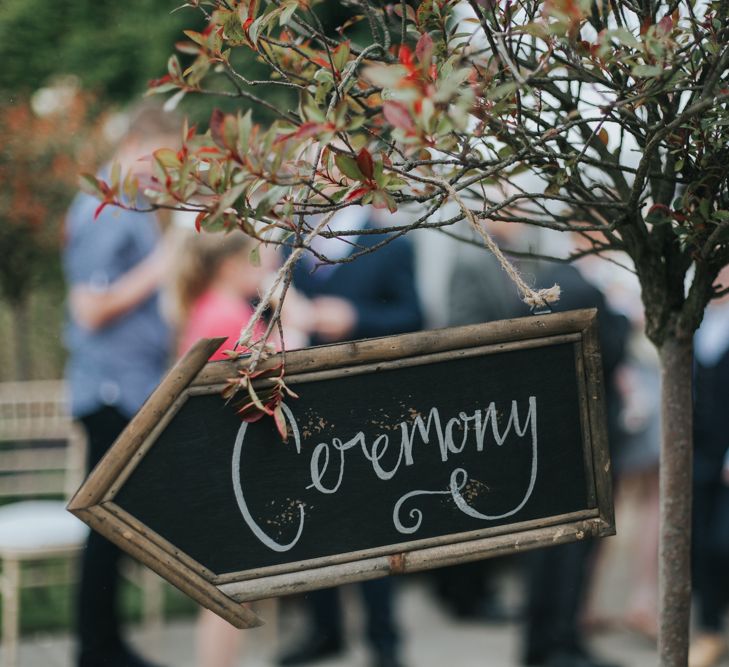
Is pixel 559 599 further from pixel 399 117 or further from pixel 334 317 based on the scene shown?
pixel 399 117

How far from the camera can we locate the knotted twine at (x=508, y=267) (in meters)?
1.17

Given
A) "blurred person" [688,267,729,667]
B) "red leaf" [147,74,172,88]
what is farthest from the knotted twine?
"blurred person" [688,267,729,667]

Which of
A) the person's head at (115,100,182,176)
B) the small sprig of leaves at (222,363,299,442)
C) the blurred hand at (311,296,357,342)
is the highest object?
the person's head at (115,100,182,176)

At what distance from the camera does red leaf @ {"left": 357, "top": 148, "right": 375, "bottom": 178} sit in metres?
1.08

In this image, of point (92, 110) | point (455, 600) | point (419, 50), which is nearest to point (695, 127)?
point (419, 50)

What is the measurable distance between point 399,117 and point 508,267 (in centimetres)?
30

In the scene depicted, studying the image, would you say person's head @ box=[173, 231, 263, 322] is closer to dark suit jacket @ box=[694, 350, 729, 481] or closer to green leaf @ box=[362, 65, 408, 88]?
dark suit jacket @ box=[694, 350, 729, 481]

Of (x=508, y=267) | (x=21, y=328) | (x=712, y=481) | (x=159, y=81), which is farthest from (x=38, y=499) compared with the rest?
(x=508, y=267)

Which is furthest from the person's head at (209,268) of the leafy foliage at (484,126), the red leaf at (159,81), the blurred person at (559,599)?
the red leaf at (159,81)

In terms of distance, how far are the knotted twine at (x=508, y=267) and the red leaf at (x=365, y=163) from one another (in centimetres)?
11

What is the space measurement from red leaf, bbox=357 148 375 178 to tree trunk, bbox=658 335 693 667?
597 millimetres

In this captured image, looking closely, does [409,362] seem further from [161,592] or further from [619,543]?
[619,543]

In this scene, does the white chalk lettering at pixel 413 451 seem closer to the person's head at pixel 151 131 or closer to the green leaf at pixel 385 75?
the green leaf at pixel 385 75

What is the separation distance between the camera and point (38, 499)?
6402 mm
